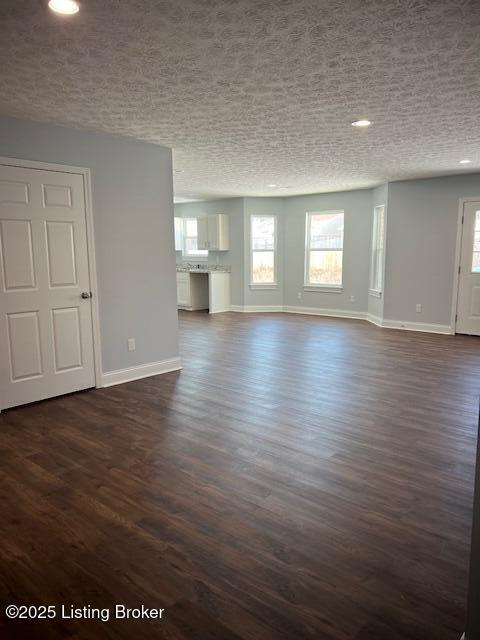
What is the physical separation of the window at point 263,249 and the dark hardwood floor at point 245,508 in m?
5.63

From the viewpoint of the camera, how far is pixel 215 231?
392 inches

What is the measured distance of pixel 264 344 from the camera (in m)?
6.59

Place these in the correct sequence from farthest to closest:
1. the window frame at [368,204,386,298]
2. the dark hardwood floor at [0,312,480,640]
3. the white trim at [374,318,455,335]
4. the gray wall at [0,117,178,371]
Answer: the window frame at [368,204,386,298] → the white trim at [374,318,455,335] → the gray wall at [0,117,178,371] → the dark hardwood floor at [0,312,480,640]

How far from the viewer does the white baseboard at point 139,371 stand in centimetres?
459

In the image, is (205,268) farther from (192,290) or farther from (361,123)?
(361,123)

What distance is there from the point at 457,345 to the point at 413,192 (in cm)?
268

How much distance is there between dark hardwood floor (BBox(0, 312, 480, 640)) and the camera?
5.62 feet

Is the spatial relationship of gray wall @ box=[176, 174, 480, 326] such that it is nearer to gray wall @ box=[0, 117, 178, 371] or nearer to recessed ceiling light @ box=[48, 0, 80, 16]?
gray wall @ box=[0, 117, 178, 371]

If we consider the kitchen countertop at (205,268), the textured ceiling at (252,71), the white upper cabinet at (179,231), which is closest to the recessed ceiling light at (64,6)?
the textured ceiling at (252,71)

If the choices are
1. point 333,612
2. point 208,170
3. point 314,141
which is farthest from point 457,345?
point 333,612

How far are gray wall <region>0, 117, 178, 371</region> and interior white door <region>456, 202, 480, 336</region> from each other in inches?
188

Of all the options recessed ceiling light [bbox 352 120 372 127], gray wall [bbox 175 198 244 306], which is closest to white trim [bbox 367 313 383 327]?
gray wall [bbox 175 198 244 306]

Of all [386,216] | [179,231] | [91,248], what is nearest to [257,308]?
[179,231]

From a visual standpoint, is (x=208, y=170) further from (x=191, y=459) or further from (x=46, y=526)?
(x=46, y=526)
